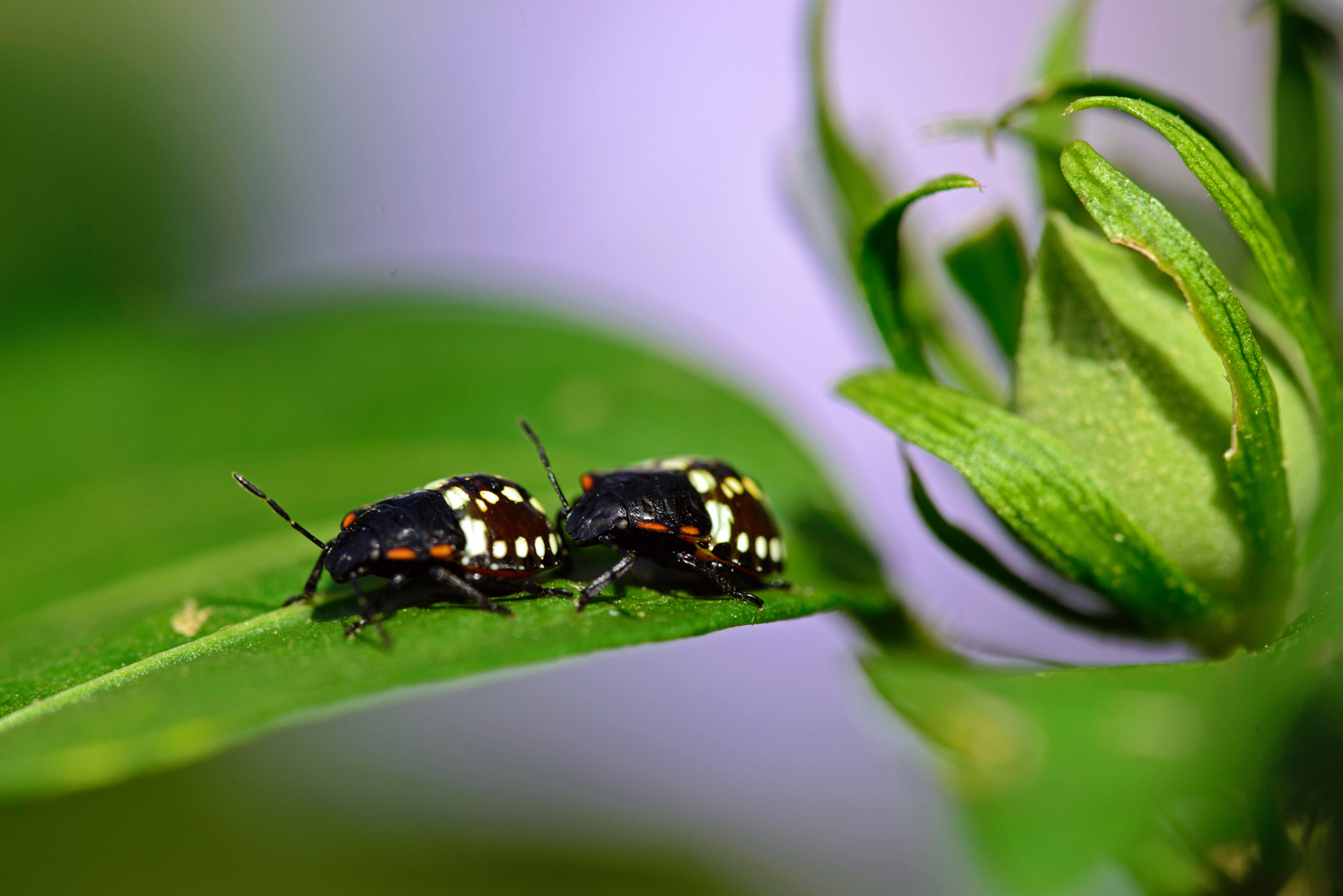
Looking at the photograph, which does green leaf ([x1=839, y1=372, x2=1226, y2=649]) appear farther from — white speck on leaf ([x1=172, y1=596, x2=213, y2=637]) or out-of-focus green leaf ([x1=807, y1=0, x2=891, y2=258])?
white speck on leaf ([x1=172, y1=596, x2=213, y2=637])

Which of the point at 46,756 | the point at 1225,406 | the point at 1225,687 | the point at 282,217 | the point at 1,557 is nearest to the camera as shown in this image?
the point at 46,756

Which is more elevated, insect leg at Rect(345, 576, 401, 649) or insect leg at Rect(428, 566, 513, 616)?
insect leg at Rect(345, 576, 401, 649)

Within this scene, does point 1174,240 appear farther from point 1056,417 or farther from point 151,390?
point 151,390

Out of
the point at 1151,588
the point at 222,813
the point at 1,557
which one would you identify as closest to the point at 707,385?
the point at 1151,588

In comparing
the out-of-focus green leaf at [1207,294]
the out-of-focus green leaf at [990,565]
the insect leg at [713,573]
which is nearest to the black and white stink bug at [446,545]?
the insect leg at [713,573]

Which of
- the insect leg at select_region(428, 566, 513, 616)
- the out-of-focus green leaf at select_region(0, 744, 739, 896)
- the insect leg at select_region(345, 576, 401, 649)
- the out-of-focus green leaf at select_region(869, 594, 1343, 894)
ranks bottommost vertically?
the out-of-focus green leaf at select_region(0, 744, 739, 896)

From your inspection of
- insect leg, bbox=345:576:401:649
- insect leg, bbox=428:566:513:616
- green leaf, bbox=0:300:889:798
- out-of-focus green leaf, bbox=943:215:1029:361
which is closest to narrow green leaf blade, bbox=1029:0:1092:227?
out-of-focus green leaf, bbox=943:215:1029:361
